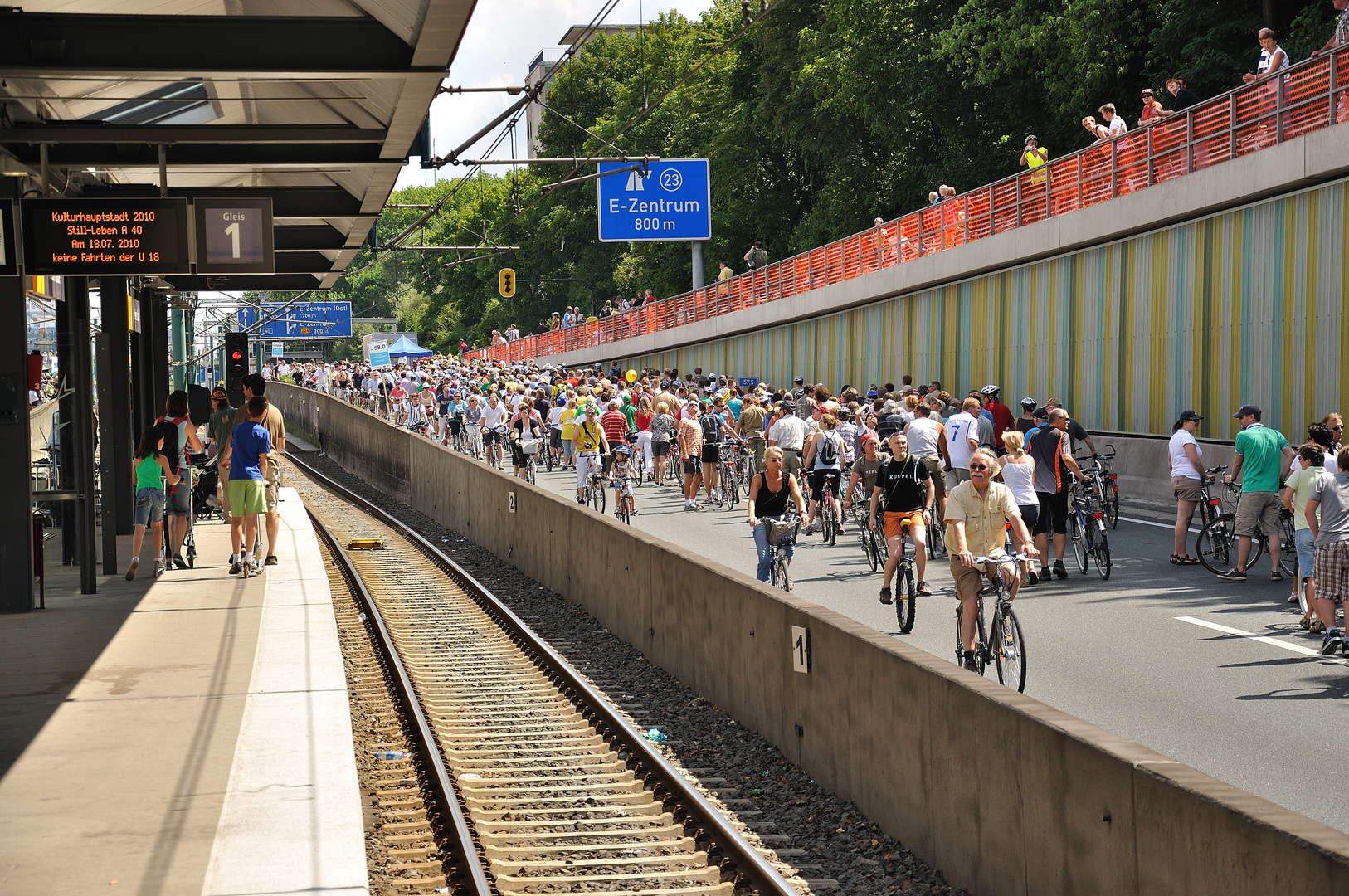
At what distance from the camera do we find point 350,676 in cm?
1377

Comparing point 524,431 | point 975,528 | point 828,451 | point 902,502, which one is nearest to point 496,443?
point 524,431

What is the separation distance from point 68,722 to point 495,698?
12.7ft

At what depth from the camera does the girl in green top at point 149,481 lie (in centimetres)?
1559

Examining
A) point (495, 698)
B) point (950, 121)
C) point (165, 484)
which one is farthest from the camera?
point (950, 121)

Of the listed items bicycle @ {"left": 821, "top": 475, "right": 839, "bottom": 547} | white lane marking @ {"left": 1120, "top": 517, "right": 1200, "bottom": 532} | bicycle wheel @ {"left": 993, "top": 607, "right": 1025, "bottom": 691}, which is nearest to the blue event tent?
bicycle @ {"left": 821, "top": 475, "right": 839, "bottom": 547}

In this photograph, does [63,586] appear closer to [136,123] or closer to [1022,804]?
[136,123]

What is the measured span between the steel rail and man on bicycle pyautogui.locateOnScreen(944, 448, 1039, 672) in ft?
12.0

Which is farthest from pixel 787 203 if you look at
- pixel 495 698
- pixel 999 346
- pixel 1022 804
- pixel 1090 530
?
pixel 1022 804

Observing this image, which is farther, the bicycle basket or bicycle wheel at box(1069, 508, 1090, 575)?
bicycle wheel at box(1069, 508, 1090, 575)

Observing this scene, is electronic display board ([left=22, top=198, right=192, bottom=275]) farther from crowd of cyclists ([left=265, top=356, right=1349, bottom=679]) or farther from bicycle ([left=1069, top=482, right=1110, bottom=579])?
bicycle ([left=1069, top=482, right=1110, bottom=579])

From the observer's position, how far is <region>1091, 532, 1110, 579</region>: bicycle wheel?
1633cm

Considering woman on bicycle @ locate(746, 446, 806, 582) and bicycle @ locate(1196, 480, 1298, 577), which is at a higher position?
woman on bicycle @ locate(746, 446, 806, 582)

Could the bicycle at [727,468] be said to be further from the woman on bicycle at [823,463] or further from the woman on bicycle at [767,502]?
the woman on bicycle at [767,502]

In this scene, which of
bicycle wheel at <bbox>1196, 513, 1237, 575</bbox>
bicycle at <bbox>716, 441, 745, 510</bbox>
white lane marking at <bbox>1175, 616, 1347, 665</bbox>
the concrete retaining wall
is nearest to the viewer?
the concrete retaining wall
